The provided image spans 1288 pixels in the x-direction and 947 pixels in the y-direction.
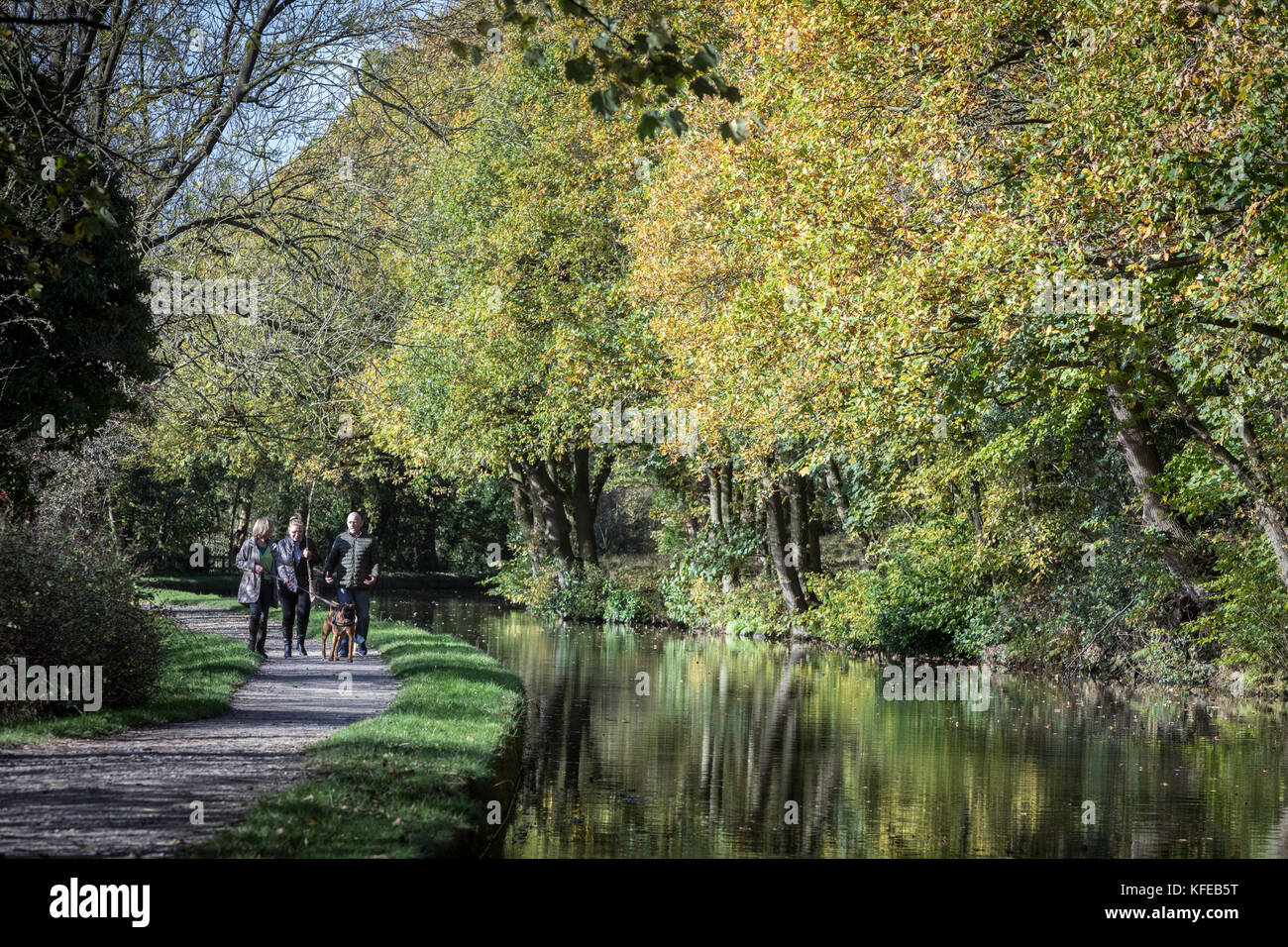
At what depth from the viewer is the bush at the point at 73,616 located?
35.3ft

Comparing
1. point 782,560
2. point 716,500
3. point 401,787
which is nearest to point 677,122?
point 401,787

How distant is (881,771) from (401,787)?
17.6ft

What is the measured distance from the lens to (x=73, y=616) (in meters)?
11.2

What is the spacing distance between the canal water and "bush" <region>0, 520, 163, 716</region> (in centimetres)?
375

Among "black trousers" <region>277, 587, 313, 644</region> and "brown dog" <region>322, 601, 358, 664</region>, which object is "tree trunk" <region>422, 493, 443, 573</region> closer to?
"black trousers" <region>277, 587, 313, 644</region>

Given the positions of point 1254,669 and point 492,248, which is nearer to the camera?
point 1254,669

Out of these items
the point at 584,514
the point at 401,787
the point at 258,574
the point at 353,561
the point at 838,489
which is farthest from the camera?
the point at 584,514

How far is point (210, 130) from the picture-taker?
46.1 feet

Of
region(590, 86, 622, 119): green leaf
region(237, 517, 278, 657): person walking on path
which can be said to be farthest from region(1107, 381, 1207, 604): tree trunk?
region(590, 86, 622, 119): green leaf

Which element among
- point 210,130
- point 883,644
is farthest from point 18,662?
point 883,644

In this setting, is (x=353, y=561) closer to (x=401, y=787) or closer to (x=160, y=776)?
(x=160, y=776)

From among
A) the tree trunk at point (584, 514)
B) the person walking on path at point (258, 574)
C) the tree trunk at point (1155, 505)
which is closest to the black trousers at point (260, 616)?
the person walking on path at point (258, 574)
